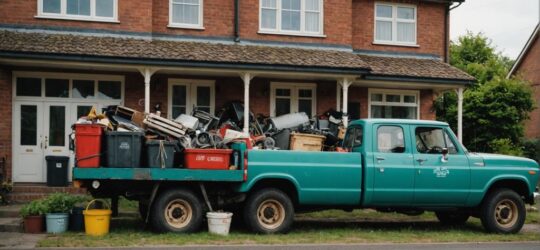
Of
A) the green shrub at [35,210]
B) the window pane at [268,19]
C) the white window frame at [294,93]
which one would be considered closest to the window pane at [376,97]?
the white window frame at [294,93]

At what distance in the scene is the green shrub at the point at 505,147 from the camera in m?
21.7

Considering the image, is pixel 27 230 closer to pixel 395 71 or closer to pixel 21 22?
pixel 21 22

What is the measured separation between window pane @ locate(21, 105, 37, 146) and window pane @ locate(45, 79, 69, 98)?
65 cm

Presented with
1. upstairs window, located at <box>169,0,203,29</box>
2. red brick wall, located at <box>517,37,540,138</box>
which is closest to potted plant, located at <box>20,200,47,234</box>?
upstairs window, located at <box>169,0,203,29</box>

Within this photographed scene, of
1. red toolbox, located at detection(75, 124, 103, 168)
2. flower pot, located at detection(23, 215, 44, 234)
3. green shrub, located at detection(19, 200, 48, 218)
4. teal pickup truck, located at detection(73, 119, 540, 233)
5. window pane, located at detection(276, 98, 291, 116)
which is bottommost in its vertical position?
flower pot, located at detection(23, 215, 44, 234)

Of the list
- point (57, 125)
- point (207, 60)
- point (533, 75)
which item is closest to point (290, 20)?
point (207, 60)

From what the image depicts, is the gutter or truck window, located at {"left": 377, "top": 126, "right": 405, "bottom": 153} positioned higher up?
the gutter

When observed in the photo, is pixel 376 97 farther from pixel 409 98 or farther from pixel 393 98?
pixel 409 98

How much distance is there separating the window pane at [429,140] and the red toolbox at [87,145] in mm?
5876

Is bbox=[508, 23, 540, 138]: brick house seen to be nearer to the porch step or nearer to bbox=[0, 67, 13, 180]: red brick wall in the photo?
bbox=[0, 67, 13, 180]: red brick wall

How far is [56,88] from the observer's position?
56.6ft

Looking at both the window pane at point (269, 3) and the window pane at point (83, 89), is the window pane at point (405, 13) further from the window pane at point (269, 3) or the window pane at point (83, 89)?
the window pane at point (83, 89)

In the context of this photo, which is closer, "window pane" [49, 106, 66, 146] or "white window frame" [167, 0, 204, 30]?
"window pane" [49, 106, 66, 146]

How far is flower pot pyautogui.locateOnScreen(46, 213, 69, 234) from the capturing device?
448 inches
